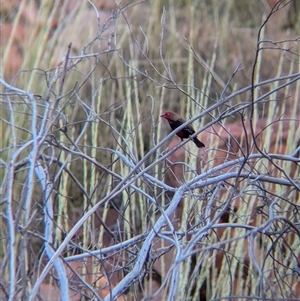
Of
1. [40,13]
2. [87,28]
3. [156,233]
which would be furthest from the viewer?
[87,28]

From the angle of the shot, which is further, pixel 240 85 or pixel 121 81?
pixel 240 85

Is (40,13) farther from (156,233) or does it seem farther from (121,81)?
(156,233)

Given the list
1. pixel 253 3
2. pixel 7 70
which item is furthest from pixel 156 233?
pixel 253 3

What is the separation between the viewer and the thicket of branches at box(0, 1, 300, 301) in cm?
188

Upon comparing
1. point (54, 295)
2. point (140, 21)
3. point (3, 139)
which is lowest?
point (54, 295)

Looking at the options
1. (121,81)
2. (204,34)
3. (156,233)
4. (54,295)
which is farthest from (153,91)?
(156,233)

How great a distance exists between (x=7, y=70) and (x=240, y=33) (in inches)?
72.3

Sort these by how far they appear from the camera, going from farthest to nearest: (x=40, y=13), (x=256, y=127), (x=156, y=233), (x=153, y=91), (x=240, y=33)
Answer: (x=240, y=33) < (x=40, y=13) < (x=153, y=91) < (x=256, y=127) < (x=156, y=233)

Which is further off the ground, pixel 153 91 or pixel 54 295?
pixel 153 91

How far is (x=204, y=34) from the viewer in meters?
5.32

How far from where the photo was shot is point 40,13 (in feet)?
15.4

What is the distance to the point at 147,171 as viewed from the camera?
2070mm

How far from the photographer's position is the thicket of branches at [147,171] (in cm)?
188

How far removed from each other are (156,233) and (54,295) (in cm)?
194
